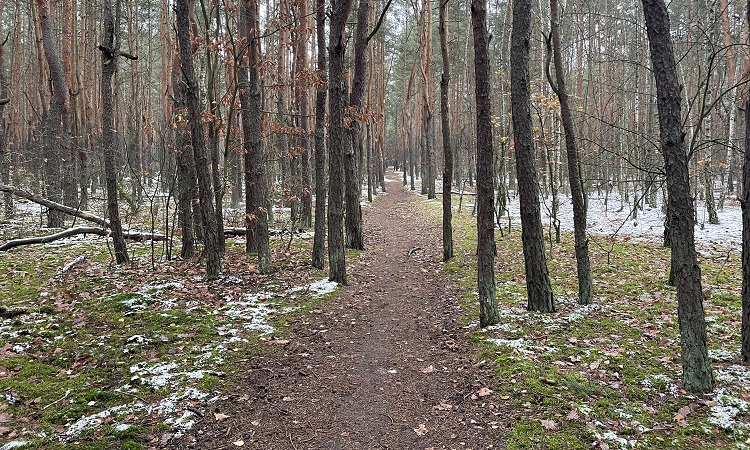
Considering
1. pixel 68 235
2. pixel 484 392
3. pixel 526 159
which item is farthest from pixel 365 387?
pixel 68 235

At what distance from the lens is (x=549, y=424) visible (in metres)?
3.96

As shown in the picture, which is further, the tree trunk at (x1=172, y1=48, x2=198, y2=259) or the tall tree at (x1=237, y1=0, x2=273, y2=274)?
the tree trunk at (x1=172, y1=48, x2=198, y2=259)

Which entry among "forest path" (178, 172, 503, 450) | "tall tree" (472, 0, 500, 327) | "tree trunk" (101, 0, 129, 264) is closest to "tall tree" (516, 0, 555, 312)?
"tall tree" (472, 0, 500, 327)

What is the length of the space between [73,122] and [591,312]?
1921cm

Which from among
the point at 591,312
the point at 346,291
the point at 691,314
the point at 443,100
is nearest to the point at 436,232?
the point at 443,100

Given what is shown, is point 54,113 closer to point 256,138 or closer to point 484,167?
point 256,138

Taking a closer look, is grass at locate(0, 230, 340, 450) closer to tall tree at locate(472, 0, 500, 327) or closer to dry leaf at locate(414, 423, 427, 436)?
dry leaf at locate(414, 423, 427, 436)

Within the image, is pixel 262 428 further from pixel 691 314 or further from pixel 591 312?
pixel 591 312

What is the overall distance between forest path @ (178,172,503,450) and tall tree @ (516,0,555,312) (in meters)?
1.40

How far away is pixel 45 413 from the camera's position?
157 inches

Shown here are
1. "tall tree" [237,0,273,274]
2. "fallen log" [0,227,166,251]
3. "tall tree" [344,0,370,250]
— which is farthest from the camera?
"fallen log" [0,227,166,251]

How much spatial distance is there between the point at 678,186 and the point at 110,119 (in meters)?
9.67

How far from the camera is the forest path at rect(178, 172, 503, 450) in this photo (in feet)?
13.1

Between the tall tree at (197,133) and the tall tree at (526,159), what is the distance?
5.00 m
